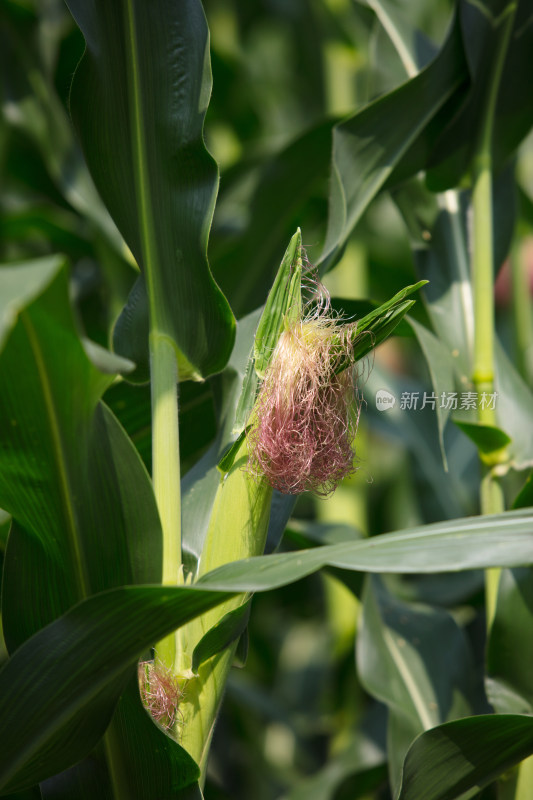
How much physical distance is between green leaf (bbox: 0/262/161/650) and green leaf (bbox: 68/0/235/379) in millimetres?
110

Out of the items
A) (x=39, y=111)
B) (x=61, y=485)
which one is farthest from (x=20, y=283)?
(x=39, y=111)

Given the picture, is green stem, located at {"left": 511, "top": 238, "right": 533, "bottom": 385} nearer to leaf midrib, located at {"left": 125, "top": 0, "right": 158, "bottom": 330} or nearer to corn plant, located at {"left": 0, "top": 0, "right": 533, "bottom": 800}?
corn plant, located at {"left": 0, "top": 0, "right": 533, "bottom": 800}

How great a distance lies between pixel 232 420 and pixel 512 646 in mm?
302

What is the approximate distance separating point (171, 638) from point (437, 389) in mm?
278

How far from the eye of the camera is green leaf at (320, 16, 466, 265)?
23.5 inches

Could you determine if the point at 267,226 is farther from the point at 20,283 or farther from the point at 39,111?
the point at 20,283

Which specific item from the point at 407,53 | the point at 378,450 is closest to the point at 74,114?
the point at 407,53

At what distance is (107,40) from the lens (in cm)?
48

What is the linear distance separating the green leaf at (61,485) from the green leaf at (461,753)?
0.23 metres

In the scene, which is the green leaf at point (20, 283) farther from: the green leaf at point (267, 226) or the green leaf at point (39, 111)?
the green leaf at point (39, 111)

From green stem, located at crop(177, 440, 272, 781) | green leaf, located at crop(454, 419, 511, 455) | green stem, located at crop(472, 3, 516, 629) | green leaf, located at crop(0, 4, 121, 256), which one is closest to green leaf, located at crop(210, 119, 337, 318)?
green leaf, located at crop(0, 4, 121, 256)

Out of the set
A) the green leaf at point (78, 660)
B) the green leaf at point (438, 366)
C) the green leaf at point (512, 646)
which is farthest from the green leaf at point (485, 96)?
the green leaf at point (78, 660)

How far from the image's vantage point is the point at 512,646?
0.60m

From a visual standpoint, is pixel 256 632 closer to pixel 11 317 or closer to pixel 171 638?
pixel 171 638
